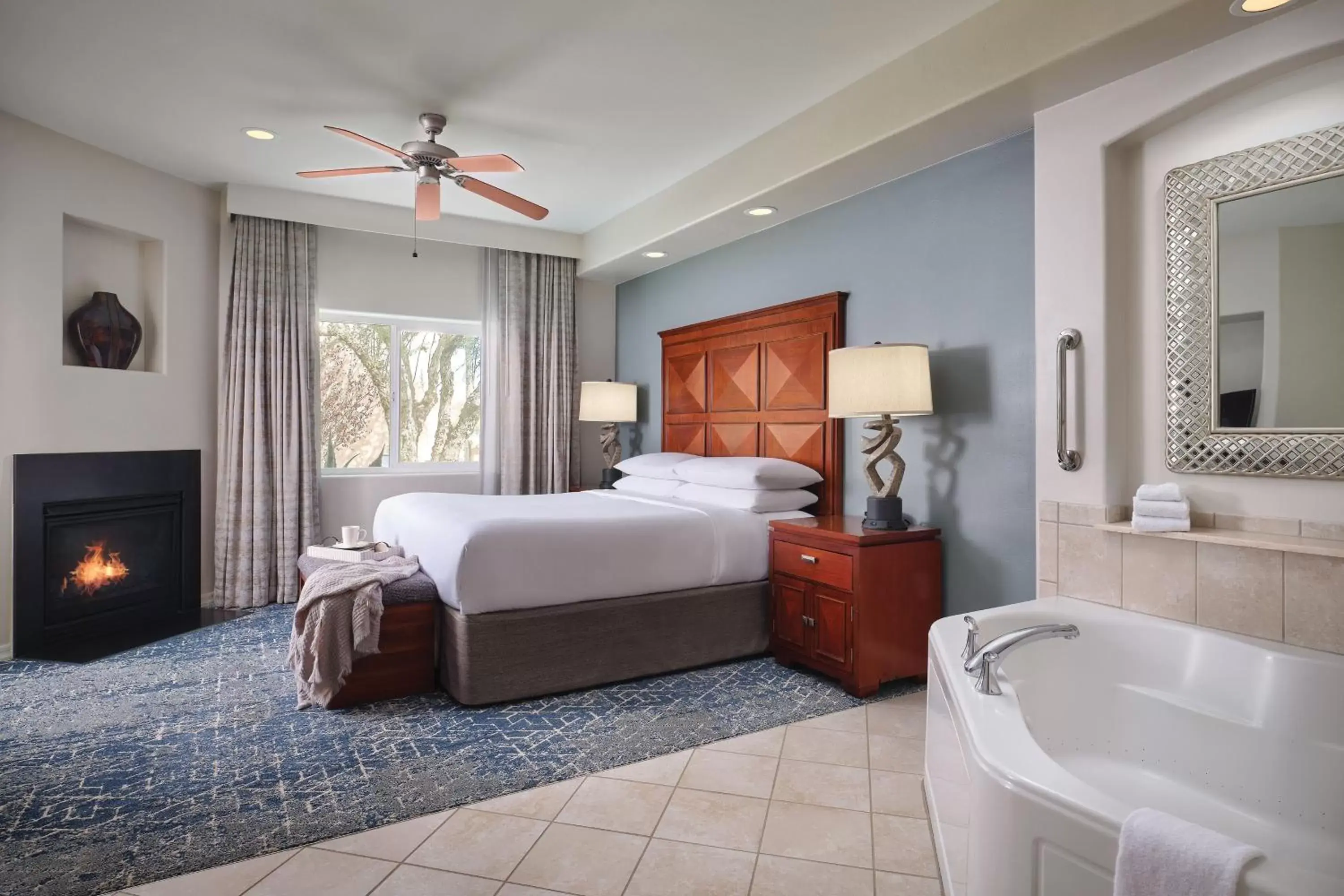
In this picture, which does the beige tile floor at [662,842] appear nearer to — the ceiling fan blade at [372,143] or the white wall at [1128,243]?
the white wall at [1128,243]

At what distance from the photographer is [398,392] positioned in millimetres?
5352

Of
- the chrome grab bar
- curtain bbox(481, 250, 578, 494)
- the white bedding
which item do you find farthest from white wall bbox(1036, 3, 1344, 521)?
curtain bbox(481, 250, 578, 494)

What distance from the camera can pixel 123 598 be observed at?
13.6 ft

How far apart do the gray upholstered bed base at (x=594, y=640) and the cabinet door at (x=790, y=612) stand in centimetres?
10

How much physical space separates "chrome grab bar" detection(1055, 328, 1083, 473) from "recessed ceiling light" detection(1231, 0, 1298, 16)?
962 mm

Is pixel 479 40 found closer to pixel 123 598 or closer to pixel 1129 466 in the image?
pixel 1129 466

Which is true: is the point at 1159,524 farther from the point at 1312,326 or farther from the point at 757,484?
the point at 757,484

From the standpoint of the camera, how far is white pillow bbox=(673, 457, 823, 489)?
3.71 m

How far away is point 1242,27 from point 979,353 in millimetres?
1324

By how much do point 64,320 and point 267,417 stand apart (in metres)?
1.09

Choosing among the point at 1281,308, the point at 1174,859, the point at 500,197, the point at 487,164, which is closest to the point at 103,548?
the point at 500,197

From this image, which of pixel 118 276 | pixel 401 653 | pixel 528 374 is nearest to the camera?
pixel 401 653

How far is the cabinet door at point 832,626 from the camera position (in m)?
3.04

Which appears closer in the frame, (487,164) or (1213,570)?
(1213,570)
